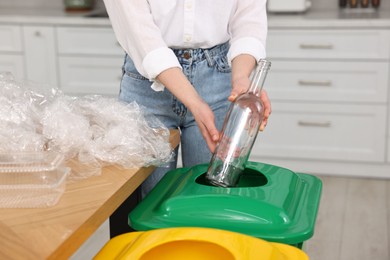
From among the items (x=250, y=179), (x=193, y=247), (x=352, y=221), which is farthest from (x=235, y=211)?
(x=352, y=221)

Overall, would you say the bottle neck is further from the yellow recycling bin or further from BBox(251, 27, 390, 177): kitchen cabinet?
BBox(251, 27, 390, 177): kitchen cabinet

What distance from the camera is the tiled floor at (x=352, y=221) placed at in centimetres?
269

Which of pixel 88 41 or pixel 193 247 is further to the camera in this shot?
pixel 88 41

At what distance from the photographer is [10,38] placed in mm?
3686

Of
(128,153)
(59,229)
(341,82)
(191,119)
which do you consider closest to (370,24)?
(341,82)

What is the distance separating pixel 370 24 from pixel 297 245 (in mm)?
2337

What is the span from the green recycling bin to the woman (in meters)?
0.30

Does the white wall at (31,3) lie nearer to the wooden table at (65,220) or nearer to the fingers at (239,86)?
the fingers at (239,86)

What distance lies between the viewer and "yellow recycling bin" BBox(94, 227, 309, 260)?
1019 mm

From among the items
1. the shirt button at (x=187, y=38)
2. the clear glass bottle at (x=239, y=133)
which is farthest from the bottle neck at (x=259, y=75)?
the shirt button at (x=187, y=38)

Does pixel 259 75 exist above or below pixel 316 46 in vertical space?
above

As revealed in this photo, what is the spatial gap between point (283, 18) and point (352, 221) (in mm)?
1100

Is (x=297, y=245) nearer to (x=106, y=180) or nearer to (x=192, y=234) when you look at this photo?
(x=192, y=234)

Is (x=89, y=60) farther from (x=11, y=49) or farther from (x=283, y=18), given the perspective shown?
(x=283, y=18)
